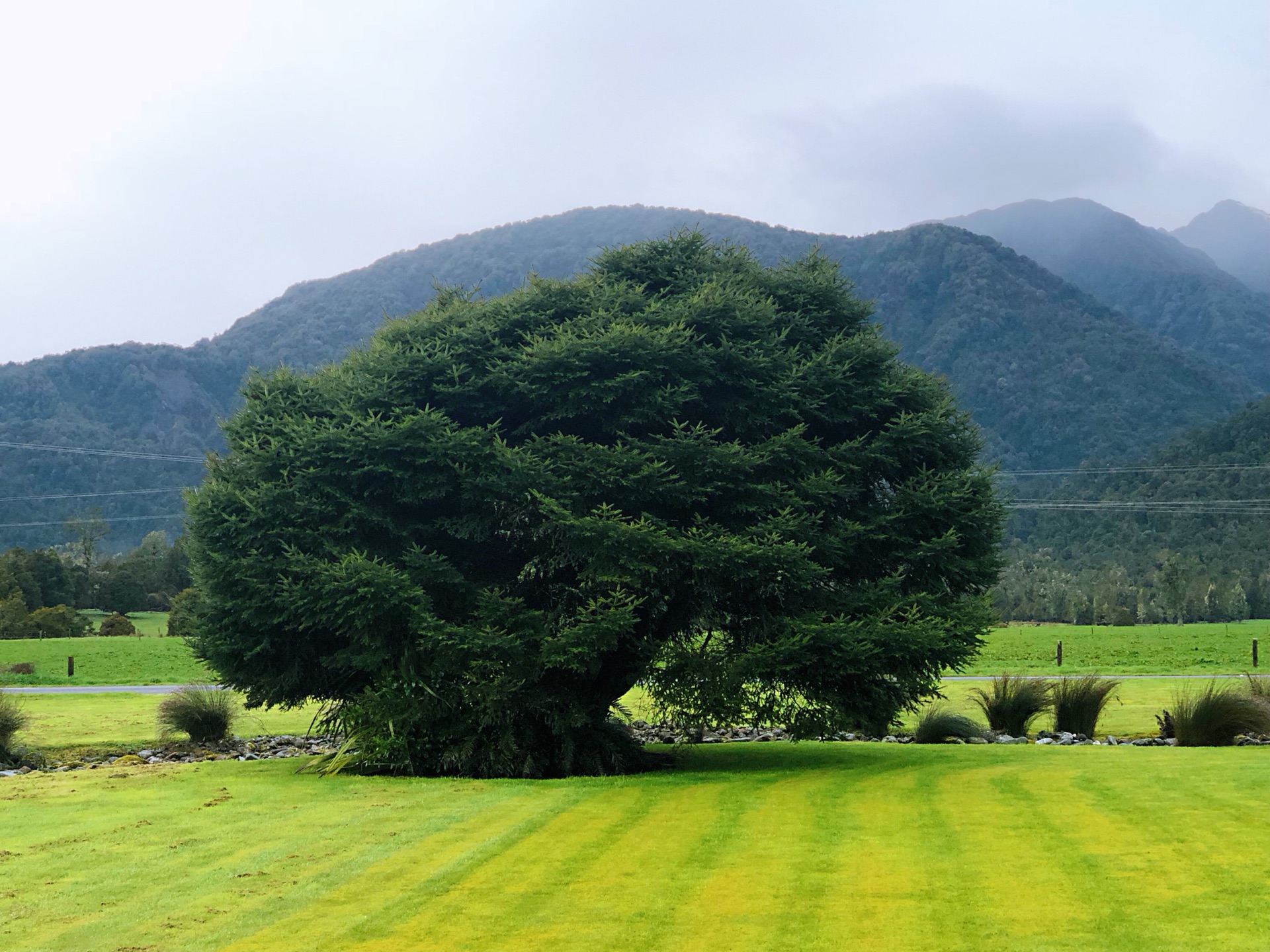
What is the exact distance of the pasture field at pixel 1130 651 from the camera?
38.0 metres

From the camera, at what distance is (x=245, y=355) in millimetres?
131875

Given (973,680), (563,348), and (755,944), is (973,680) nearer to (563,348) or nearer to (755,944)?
(563,348)

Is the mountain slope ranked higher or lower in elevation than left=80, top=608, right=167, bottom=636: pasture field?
higher

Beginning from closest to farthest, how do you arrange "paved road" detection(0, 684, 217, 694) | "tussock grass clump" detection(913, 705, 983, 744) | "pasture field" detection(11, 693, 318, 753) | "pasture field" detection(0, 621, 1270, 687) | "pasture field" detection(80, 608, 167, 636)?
"tussock grass clump" detection(913, 705, 983, 744) → "pasture field" detection(11, 693, 318, 753) → "paved road" detection(0, 684, 217, 694) → "pasture field" detection(0, 621, 1270, 687) → "pasture field" detection(80, 608, 167, 636)

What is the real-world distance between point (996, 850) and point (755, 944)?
3.63 m

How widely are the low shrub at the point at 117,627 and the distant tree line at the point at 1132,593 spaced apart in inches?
1945

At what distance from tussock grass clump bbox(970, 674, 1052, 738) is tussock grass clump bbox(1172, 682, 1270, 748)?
128 inches

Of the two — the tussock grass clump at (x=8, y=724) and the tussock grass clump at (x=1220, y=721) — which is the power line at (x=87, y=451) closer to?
the tussock grass clump at (x=8, y=724)

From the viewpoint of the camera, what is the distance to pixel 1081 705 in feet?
73.7

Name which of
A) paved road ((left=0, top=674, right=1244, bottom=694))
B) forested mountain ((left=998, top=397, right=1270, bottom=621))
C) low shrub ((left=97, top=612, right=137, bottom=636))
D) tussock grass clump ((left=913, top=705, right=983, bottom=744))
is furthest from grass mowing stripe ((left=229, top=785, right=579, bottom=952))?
forested mountain ((left=998, top=397, right=1270, bottom=621))

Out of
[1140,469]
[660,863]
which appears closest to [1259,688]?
[660,863]

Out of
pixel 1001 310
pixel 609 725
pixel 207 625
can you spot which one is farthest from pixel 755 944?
pixel 1001 310

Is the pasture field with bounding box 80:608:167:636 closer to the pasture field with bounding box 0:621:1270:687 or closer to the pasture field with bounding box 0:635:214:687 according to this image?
the pasture field with bounding box 0:635:214:687

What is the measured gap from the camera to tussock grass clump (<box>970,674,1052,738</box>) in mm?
22859
